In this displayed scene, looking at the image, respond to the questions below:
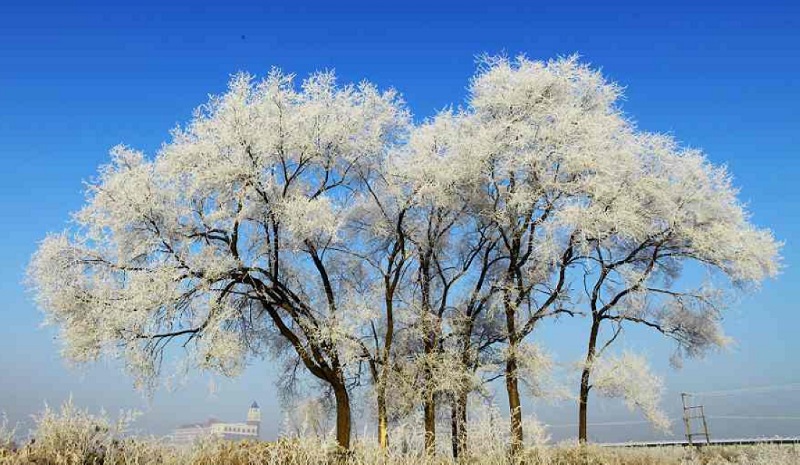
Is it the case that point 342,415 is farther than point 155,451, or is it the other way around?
point 342,415

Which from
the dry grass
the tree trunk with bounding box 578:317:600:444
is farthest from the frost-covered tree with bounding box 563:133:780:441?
the dry grass

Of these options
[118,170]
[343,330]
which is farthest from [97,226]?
[343,330]

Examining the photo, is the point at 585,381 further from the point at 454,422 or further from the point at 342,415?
the point at 342,415

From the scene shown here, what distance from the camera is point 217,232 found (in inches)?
846

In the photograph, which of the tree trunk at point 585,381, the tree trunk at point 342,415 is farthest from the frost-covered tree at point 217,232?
the tree trunk at point 585,381

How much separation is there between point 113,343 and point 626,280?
16.4 m

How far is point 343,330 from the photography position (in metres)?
20.5

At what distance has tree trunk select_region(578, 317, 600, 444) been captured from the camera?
2286cm

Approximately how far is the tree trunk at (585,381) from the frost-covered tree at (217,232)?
7.76m

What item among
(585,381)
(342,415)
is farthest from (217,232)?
(585,381)

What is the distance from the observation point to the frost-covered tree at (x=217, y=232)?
20.0 metres

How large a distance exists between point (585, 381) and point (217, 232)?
43.6 ft

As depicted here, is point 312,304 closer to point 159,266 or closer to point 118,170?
point 159,266

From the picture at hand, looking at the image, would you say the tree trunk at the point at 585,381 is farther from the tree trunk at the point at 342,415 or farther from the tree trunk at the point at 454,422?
the tree trunk at the point at 342,415
